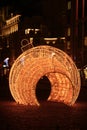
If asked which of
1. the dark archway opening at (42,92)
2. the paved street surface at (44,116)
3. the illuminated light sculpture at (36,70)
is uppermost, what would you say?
the illuminated light sculpture at (36,70)

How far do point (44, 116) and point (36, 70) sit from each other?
381 centimetres

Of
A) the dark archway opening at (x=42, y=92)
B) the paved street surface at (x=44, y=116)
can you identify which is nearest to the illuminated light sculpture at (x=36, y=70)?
the paved street surface at (x=44, y=116)

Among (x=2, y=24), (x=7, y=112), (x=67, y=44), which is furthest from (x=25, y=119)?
(x=2, y=24)

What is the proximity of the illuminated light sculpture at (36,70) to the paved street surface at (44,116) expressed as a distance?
1.38 feet

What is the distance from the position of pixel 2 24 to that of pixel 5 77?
189 ft

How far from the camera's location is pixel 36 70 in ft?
57.5

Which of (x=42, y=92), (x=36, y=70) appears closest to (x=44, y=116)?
(x=36, y=70)

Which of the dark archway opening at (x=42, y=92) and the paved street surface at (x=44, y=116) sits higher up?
the paved street surface at (x=44, y=116)

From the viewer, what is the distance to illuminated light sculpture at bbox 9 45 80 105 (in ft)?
55.1

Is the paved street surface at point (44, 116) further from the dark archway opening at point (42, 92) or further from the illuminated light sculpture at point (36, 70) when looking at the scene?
the dark archway opening at point (42, 92)

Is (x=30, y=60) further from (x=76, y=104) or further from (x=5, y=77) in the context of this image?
(x=5, y=77)

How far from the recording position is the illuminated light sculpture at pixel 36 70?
16797 mm

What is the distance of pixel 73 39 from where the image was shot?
34.8 meters

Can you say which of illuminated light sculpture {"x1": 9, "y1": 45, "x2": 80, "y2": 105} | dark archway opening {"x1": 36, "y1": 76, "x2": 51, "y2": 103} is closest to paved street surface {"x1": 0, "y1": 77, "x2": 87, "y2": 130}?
illuminated light sculpture {"x1": 9, "y1": 45, "x2": 80, "y2": 105}
